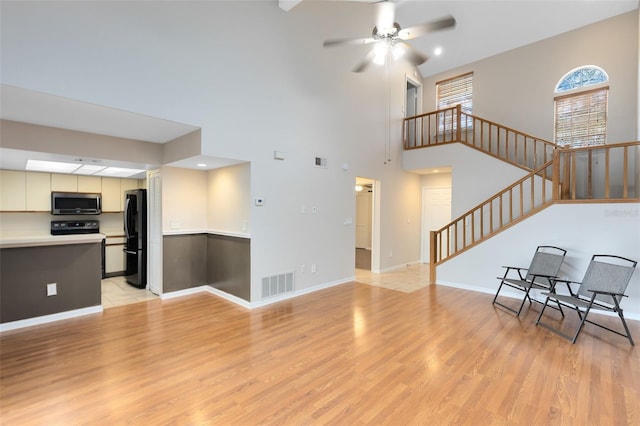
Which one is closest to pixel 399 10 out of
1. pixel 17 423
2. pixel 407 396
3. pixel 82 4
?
pixel 82 4

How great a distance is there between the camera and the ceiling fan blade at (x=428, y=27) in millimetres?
3133

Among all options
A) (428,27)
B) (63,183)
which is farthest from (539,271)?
(63,183)

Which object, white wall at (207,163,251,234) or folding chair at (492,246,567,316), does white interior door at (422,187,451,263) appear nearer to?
folding chair at (492,246,567,316)

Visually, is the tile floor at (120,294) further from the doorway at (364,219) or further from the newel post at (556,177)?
the newel post at (556,177)

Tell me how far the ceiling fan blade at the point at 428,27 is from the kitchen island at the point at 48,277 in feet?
15.5

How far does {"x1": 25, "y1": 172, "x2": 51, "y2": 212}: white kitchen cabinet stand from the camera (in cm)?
516

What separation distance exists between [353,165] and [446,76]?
4003mm

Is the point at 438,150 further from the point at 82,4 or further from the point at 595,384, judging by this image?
the point at 82,4

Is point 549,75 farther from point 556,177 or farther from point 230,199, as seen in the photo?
point 230,199

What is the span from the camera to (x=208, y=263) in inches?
205

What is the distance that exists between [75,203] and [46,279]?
7.83ft

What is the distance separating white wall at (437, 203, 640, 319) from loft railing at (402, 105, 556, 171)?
1.49 m

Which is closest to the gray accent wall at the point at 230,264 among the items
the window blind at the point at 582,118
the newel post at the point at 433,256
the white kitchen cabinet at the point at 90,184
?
the white kitchen cabinet at the point at 90,184

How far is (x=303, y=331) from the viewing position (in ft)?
11.5
